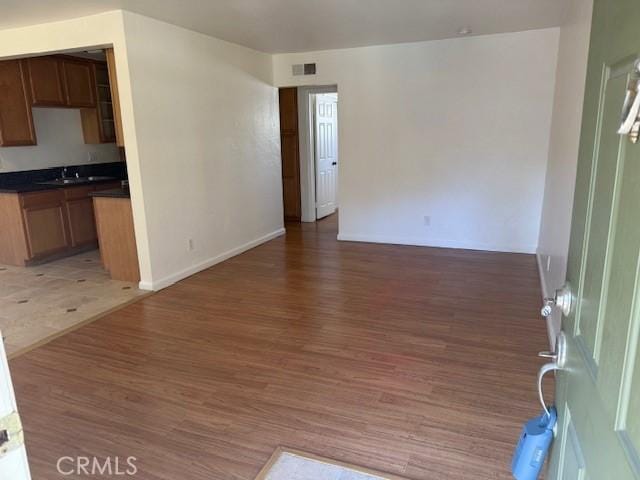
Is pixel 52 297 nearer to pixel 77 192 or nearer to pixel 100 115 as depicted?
pixel 77 192

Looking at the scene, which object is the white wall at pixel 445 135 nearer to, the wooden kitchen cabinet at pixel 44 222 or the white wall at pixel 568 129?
the white wall at pixel 568 129

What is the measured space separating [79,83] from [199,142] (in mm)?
2058

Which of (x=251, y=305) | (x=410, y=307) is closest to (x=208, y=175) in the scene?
(x=251, y=305)

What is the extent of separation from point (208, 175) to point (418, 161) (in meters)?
2.53

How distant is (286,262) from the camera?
16.5ft

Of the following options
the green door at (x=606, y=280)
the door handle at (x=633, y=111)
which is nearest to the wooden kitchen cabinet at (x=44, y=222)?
the green door at (x=606, y=280)

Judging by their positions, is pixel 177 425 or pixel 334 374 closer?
pixel 177 425

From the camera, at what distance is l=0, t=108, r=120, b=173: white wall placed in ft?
16.9

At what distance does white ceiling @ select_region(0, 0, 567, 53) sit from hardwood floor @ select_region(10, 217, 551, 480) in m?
2.43

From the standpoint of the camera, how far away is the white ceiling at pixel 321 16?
3.46m

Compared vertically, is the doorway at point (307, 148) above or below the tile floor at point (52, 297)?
above

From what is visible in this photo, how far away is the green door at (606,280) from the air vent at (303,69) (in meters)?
4.97

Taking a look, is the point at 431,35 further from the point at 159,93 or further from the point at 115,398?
the point at 115,398

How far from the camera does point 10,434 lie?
756 millimetres
